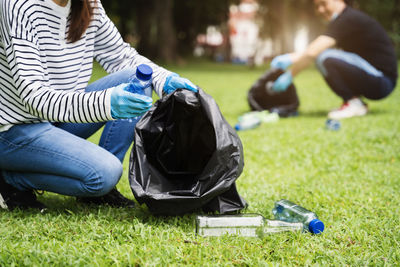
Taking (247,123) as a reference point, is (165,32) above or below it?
below

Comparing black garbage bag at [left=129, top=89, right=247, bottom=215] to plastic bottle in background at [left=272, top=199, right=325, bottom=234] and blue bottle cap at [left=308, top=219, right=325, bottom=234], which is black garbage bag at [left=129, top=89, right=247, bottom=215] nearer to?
plastic bottle in background at [left=272, top=199, right=325, bottom=234]

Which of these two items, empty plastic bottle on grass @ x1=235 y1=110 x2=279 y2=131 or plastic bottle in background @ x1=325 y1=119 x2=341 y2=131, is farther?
empty plastic bottle on grass @ x1=235 y1=110 x2=279 y2=131

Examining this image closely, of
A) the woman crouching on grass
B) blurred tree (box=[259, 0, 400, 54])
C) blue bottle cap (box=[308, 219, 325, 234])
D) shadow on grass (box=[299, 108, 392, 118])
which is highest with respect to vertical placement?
the woman crouching on grass

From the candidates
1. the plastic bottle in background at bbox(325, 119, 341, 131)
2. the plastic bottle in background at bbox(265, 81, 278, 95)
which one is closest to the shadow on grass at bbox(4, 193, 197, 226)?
the plastic bottle in background at bbox(325, 119, 341, 131)

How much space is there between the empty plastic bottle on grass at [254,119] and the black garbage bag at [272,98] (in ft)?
0.72

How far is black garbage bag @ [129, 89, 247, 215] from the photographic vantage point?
6.19ft

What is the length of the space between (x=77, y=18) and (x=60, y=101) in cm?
47

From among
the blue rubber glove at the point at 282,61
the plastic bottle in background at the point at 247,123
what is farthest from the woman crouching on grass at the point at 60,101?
the blue rubber glove at the point at 282,61

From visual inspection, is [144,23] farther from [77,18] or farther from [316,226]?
[316,226]

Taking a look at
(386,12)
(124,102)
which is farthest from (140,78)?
(386,12)

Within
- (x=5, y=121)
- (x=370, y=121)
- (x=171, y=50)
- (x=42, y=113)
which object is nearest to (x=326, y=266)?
(x=42, y=113)

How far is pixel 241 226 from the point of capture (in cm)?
194

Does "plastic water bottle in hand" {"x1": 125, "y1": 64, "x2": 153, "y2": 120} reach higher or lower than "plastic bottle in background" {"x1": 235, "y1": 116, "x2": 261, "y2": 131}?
higher

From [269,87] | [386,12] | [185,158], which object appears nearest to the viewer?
[185,158]
